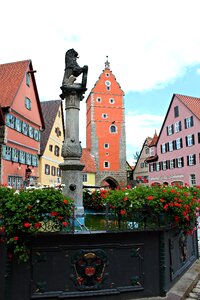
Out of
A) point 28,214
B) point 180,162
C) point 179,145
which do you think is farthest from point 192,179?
point 28,214

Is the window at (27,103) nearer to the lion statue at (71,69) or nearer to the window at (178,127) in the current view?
the lion statue at (71,69)

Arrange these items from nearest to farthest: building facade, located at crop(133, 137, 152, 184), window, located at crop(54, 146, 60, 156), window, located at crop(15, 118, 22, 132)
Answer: window, located at crop(15, 118, 22, 132), window, located at crop(54, 146, 60, 156), building facade, located at crop(133, 137, 152, 184)

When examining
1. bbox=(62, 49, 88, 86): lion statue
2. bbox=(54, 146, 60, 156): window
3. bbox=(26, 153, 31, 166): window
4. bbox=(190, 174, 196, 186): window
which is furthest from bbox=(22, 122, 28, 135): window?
bbox=(190, 174, 196, 186): window

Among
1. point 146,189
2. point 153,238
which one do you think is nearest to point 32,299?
point 153,238

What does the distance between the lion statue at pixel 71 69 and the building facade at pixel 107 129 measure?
3803 centimetres

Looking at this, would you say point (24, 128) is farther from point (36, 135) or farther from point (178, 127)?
point (178, 127)

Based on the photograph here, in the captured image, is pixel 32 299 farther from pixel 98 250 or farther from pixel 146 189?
pixel 146 189

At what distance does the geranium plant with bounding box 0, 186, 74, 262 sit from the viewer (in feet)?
13.4

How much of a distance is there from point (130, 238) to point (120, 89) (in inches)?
1748

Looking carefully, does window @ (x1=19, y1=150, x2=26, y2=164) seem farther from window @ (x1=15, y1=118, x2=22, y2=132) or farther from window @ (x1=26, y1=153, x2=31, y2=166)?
window @ (x1=15, y1=118, x2=22, y2=132)

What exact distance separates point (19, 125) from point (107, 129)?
2643 centimetres

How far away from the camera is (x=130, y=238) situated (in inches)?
187

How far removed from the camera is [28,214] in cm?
406

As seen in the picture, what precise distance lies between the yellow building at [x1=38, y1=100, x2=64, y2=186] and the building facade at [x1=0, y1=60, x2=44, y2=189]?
1297 mm
